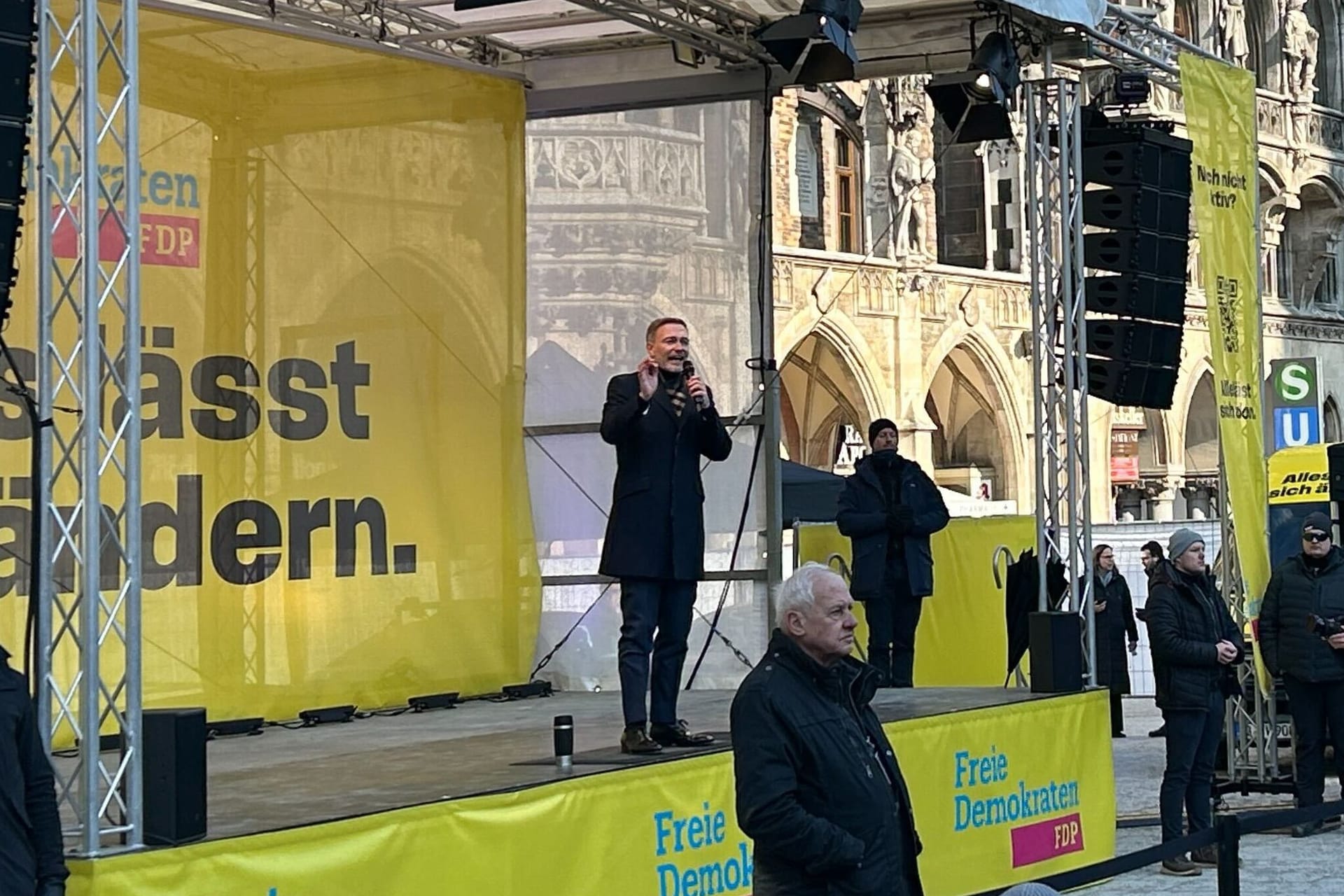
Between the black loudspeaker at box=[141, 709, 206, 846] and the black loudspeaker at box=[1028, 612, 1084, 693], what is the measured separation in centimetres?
549

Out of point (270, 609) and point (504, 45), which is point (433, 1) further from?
point (270, 609)

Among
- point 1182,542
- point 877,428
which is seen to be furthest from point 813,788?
point 877,428

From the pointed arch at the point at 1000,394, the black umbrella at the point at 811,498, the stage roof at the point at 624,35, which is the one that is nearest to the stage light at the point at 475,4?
the stage roof at the point at 624,35

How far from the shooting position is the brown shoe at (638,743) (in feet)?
26.7

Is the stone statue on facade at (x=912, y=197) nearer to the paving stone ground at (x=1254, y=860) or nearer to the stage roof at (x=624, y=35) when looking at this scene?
the paving stone ground at (x=1254, y=860)

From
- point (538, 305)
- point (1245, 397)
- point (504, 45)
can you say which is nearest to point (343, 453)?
point (538, 305)

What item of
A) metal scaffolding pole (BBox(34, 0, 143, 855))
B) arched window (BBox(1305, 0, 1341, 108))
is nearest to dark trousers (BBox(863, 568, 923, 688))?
metal scaffolding pole (BBox(34, 0, 143, 855))

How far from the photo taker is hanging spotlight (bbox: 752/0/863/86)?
33.3ft

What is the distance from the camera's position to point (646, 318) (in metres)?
13.0

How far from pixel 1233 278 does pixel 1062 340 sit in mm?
1157

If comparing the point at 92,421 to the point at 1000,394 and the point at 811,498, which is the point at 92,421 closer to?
the point at 811,498

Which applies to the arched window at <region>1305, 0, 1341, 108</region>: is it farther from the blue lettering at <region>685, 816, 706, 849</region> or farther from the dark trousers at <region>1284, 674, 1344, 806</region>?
the blue lettering at <region>685, 816, 706, 849</region>

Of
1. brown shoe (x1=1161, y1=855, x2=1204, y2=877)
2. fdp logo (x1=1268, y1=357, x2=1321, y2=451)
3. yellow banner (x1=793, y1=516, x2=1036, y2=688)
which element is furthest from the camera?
fdp logo (x1=1268, y1=357, x2=1321, y2=451)

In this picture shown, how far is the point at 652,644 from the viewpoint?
8.55 m
